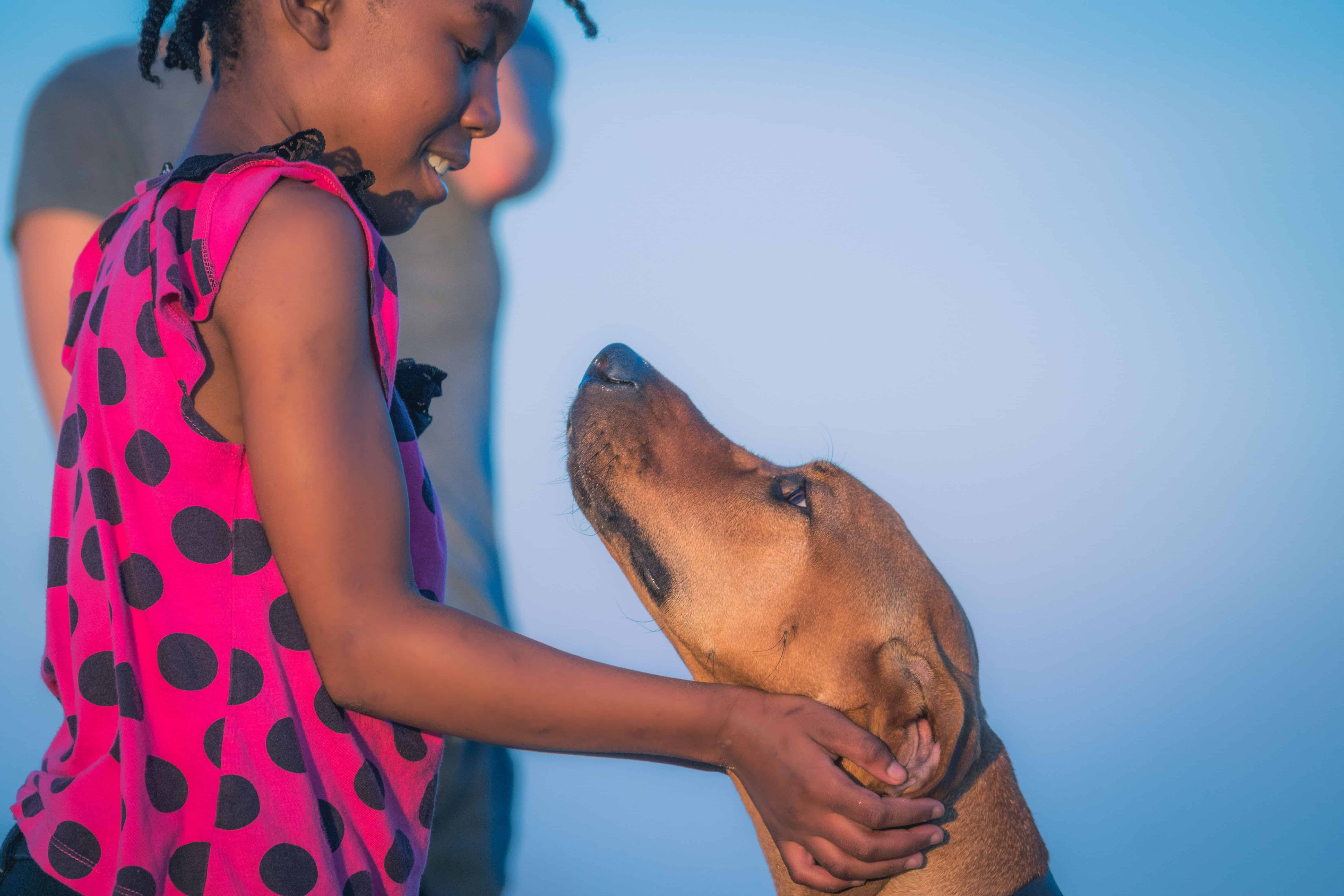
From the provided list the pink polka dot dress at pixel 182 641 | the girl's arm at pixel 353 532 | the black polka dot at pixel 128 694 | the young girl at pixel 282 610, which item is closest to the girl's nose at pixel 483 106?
the young girl at pixel 282 610

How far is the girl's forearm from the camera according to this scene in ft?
2.88

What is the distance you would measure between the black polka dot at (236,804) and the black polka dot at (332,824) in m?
0.07

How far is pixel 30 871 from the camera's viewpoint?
0.96 m

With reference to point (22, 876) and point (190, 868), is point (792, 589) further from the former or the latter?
point (22, 876)

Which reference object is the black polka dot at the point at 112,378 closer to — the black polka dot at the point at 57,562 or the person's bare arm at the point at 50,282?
the black polka dot at the point at 57,562

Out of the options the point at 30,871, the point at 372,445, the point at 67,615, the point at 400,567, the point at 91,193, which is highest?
the point at 91,193

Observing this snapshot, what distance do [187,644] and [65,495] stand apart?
1.06ft

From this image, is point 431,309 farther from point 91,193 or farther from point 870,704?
point 870,704

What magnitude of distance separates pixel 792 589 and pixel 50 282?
1813 millimetres

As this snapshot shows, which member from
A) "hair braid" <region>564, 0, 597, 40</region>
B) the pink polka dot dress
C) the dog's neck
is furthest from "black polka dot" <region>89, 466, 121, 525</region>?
"hair braid" <region>564, 0, 597, 40</region>

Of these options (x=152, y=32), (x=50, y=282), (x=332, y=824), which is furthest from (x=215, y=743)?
(x=50, y=282)

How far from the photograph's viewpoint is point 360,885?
99cm

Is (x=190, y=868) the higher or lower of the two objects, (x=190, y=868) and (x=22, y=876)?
the higher

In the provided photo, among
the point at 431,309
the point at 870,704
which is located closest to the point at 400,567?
the point at 870,704
